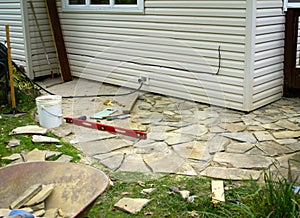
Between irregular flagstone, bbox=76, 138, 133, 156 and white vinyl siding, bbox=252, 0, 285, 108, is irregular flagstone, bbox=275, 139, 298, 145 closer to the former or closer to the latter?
white vinyl siding, bbox=252, 0, 285, 108

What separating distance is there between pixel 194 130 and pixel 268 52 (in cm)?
152

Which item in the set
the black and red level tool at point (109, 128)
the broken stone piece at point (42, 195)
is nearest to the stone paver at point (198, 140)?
the black and red level tool at point (109, 128)

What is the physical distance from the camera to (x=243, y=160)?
11.9 feet

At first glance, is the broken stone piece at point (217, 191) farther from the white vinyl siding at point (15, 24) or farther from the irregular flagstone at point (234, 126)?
the white vinyl siding at point (15, 24)

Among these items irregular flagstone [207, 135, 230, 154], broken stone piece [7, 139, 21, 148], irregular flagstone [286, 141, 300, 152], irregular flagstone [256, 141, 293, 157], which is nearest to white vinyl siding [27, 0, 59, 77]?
broken stone piece [7, 139, 21, 148]

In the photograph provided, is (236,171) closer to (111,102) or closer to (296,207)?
(296,207)

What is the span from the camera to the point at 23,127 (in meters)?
4.68

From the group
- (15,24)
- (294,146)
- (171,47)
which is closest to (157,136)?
(294,146)

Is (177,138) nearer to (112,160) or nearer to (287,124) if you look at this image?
(112,160)

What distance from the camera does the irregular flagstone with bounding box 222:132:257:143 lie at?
163 inches

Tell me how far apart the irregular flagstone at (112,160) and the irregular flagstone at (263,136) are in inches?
55.7

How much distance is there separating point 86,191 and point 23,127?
2.71 meters

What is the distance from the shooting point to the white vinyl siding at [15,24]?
23.4ft

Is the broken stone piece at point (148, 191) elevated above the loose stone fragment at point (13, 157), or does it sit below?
below
